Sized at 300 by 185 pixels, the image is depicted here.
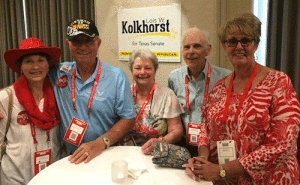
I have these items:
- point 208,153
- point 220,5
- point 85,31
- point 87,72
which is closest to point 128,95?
point 87,72

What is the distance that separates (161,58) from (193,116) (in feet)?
3.64

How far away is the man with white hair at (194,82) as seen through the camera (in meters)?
2.19

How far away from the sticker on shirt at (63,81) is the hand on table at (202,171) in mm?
1166

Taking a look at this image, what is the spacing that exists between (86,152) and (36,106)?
0.55 m

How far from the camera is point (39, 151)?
5.81ft

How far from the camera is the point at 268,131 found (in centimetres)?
132

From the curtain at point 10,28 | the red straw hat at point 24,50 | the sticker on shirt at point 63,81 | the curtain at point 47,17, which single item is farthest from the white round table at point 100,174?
the curtain at point 10,28

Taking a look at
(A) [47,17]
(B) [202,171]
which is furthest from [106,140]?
(A) [47,17]

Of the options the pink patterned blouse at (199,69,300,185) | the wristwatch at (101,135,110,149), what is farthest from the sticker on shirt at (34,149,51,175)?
the pink patterned blouse at (199,69,300,185)

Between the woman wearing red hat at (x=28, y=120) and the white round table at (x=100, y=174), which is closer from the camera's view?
the white round table at (x=100, y=174)

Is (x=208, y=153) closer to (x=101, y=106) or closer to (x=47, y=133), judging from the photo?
(x=101, y=106)

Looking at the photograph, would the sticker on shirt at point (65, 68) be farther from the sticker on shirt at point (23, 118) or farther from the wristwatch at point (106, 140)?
the wristwatch at point (106, 140)

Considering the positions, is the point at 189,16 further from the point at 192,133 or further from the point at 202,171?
the point at 202,171

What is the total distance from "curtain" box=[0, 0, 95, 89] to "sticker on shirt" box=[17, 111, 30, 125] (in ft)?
7.30
